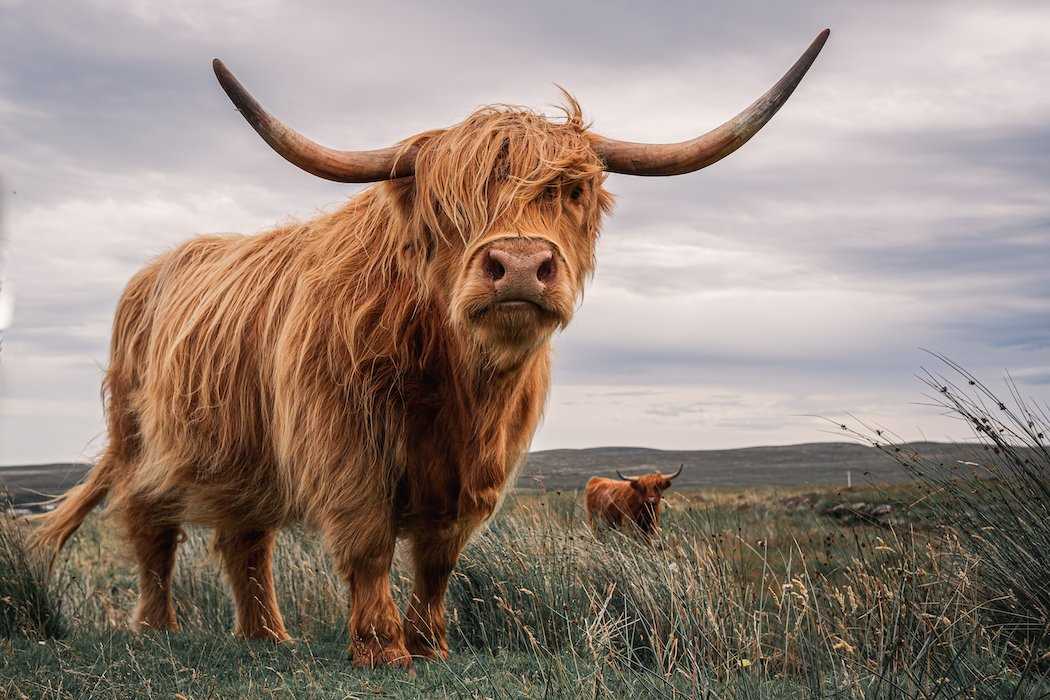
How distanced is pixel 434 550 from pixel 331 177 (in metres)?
1.71

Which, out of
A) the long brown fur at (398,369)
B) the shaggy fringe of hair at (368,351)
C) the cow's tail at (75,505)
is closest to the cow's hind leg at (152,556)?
the cow's tail at (75,505)

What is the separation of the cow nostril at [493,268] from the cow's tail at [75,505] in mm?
3864

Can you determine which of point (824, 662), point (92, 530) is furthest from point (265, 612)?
point (92, 530)

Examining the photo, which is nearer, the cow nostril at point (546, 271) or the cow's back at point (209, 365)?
the cow nostril at point (546, 271)

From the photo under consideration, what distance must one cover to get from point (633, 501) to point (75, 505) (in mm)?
6409

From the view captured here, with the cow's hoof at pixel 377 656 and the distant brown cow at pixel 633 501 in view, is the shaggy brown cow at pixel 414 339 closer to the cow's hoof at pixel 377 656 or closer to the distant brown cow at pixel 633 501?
the cow's hoof at pixel 377 656

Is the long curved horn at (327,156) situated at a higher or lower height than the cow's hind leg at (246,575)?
higher

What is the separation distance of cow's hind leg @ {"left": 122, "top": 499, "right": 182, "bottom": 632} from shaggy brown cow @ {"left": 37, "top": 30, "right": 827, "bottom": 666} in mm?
1025

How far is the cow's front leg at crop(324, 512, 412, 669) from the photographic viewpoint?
408 cm

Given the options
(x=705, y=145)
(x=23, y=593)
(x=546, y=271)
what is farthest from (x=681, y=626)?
(x=23, y=593)

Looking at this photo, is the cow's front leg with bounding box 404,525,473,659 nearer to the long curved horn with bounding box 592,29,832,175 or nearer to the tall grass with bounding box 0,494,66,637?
the long curved horn with bounding box 592,29,832,175

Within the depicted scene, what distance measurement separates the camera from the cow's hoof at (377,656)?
408 centimetres

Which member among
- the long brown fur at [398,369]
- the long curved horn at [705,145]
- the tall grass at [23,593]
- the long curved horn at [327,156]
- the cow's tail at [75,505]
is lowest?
the tall grass at [23,593]

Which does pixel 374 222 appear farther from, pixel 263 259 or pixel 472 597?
pixel 472 597
